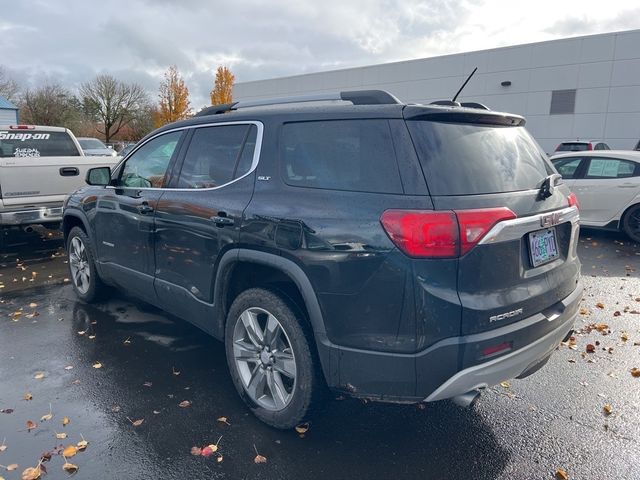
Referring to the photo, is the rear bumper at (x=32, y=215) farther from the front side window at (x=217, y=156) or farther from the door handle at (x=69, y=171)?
the front side window at (x=217, y=156)

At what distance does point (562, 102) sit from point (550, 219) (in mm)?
26773

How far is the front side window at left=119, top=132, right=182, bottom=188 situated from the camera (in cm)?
390

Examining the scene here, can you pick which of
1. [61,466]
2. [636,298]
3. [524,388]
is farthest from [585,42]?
[61,466]

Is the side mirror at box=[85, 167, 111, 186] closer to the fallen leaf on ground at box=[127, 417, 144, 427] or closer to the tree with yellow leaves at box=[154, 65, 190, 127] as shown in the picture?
the fallen leaf on ground at box=[127, 417, 144, 427]

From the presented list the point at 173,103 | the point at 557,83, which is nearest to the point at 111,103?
the point at 173,103

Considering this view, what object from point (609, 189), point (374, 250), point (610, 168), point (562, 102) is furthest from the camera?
point (562, 102)

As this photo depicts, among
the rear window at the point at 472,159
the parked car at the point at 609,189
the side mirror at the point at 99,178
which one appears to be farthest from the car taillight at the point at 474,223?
the parked car at the point at 609,189

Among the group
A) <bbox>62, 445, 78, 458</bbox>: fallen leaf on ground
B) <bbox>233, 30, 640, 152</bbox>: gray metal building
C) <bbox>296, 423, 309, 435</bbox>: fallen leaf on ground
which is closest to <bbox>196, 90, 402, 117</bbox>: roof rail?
<bbox>296, 423, 309, 435</bbox>: fallen leaf on ground

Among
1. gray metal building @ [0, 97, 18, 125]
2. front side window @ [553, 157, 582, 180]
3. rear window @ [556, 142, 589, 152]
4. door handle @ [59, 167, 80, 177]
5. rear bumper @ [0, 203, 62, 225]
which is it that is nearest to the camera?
rear bumper @ [0, 203, 62, 225]

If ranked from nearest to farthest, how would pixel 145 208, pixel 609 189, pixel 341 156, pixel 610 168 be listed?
pixel 341 156 < pixel 145 208 < pixel 609 189 < pixel 610 168

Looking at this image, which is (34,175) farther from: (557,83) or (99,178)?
(557,83)

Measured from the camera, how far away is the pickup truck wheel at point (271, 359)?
2.68 m

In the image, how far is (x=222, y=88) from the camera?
4481 cm

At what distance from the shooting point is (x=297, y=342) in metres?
2.67
